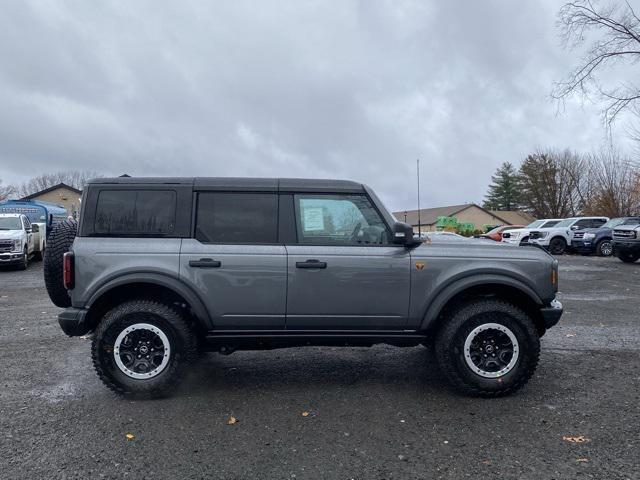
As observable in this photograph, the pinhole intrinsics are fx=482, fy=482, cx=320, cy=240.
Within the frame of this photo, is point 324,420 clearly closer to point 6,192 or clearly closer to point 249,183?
point 249,183

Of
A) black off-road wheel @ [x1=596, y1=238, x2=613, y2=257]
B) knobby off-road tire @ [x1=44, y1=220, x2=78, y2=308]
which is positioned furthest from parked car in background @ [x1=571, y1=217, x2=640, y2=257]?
knobby off-road tire @ [x1=44, y1=220, x2=78, y2=308]

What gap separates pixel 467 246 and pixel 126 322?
9.90ft

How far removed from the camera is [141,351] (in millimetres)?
4141

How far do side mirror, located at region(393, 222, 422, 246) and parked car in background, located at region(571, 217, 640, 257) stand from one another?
2002 centimetres

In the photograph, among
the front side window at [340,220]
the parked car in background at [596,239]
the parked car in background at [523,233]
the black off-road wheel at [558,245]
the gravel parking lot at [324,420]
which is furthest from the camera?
the parked car in background at [523,233]

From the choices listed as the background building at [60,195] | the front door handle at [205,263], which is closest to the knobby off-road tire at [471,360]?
the front door handle at [205,263]

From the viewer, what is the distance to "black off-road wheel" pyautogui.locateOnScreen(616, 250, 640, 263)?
16.9 m

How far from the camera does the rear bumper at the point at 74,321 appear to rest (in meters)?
4.04

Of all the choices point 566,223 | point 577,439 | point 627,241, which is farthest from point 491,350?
point 566,223

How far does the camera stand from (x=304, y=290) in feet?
13.5

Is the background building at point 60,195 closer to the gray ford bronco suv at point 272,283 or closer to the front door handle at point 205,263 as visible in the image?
the gray ford bronco suv at point 272,283

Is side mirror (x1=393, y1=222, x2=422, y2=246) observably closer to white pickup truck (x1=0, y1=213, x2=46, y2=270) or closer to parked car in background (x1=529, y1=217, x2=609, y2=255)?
white pickup truck (x1=0, y1=213, x2=46, y2=270)

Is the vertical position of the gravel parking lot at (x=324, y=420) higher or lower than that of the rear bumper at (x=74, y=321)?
lower

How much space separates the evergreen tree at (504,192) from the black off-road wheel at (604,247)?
5614cm
